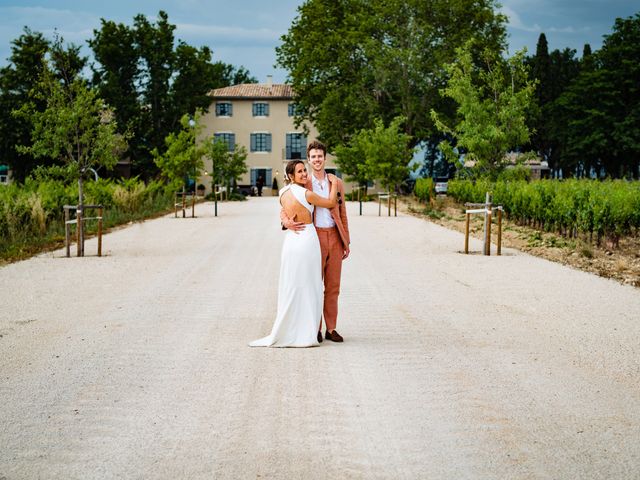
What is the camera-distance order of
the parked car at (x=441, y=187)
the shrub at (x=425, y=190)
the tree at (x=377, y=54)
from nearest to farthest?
the shrub at (x=425, y=190)
the tree at (x=377, y=54)
the parked car at (x=441, y=187)

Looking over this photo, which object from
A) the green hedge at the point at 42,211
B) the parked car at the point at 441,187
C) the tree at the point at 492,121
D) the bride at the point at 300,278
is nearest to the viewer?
the bride at the point at 300,278

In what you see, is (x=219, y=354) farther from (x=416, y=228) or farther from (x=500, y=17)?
(x=500, y=17)

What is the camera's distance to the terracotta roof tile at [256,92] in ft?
245

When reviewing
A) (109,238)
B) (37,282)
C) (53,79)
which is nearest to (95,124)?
(53,79)

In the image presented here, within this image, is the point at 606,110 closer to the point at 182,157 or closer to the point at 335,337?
the point at 182,157

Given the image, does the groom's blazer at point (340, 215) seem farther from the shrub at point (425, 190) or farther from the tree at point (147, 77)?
the tree at point (147, 77)

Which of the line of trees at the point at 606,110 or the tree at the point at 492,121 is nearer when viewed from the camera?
the tree at the point at 492,121

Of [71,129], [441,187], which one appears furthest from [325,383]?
[441,187]

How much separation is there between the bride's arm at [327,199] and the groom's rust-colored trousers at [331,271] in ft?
0.98

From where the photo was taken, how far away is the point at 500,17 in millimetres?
50719

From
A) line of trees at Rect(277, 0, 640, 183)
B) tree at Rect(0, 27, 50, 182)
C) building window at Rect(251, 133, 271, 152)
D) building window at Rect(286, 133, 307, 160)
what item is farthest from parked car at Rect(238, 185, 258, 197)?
tree at Rect(0, 27, 50, 182)

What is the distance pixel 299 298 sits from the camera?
7.63m

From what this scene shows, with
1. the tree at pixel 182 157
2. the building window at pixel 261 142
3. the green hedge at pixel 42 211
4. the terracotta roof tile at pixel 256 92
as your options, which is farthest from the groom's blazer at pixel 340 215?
the building window at pixel 261 142

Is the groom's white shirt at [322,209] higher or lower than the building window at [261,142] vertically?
lower
